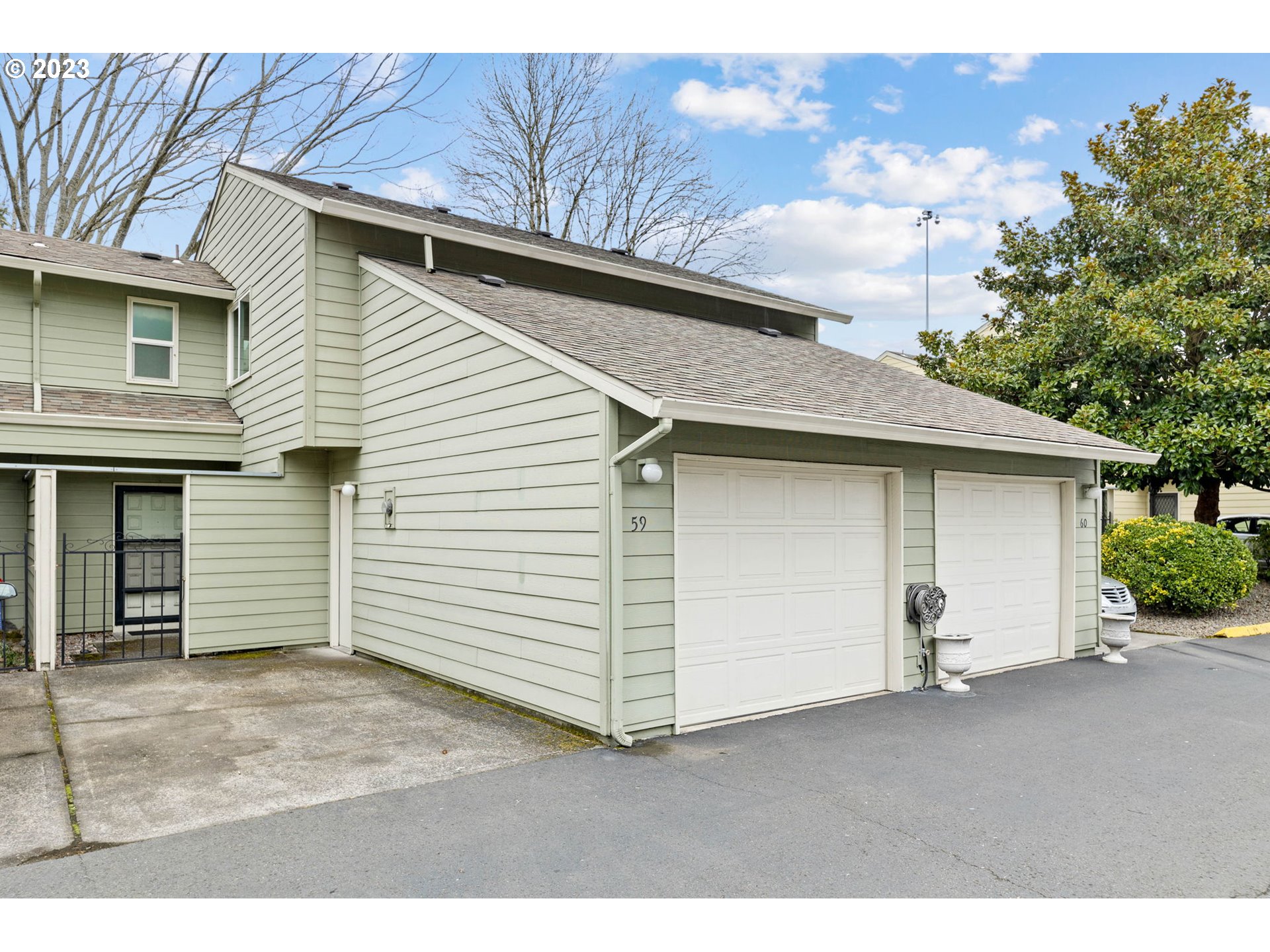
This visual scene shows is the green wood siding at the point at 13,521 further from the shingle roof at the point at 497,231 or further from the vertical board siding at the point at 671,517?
the vertical board siding at the point at 671,517

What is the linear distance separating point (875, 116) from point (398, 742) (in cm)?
1420

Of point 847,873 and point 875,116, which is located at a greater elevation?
point 875,116

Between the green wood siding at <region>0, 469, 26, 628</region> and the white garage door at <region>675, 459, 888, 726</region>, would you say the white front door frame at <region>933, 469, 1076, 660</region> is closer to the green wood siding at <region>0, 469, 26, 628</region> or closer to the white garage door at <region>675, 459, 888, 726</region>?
the white garage door at <region>675, 459, 888, 726</region>

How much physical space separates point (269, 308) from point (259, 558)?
2979 mm

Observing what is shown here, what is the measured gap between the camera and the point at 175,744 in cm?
551

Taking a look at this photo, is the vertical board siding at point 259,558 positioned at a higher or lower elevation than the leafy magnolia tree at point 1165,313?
lower

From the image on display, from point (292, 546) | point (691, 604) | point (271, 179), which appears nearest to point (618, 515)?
point (691, 604)

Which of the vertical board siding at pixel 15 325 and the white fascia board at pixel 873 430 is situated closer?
the white fascia board at pixel 873 430

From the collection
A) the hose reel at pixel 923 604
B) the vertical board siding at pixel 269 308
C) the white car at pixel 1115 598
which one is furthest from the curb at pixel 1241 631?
the vertical board siding at pixel 269 308

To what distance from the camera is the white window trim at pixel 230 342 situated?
1085 centimetres

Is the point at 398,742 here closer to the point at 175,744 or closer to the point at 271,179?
the point at 175,744

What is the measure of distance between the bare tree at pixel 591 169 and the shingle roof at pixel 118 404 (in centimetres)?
1098

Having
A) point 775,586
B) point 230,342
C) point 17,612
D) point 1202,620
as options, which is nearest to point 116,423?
point 230,342

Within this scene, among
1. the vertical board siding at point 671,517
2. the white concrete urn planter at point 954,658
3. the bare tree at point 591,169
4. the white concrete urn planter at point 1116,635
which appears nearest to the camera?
the vertical board siding at point 671,517
